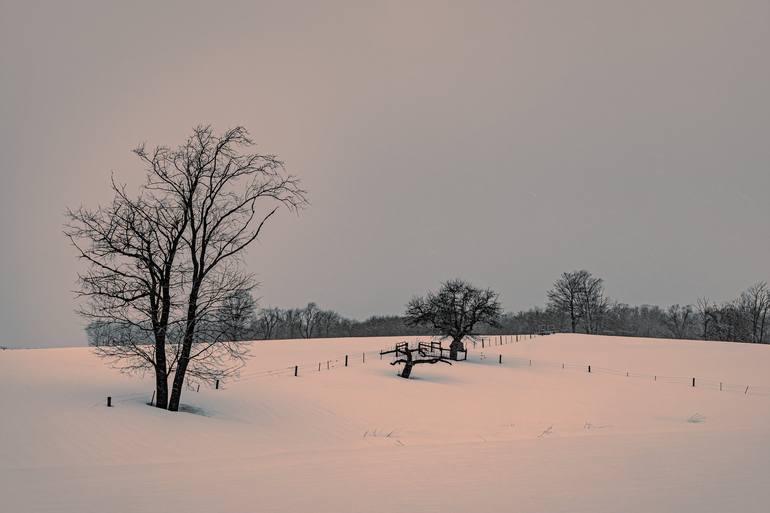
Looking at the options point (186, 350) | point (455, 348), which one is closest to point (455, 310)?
point (455, 348)

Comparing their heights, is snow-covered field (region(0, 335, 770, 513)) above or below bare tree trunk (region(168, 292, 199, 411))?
below

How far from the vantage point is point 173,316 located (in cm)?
1934

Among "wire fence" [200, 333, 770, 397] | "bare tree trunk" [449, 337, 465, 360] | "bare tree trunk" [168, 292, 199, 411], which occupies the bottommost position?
"wire fence" [200, 333, 770, 397]

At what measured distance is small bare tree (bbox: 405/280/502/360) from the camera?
163 ft

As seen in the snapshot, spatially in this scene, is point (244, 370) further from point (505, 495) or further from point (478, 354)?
point (505, 495)

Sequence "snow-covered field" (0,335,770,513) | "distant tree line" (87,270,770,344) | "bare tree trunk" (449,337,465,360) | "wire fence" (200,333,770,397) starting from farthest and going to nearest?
"distant tree line" (87,270,770,344) → "bare tree trunk" (449,337,465,360) → "wire fence" (200,333,770,397) → "snow-covered field" (0,335,770,513)

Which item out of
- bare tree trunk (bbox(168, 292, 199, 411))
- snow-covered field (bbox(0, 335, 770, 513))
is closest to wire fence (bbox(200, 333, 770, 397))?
snow-covered field (bbox(0, 335, 770, 513))

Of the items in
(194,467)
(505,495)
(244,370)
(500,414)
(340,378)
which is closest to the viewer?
(505,495)

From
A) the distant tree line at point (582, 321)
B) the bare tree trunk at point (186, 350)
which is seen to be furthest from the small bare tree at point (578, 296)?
the bare tree trunk at point (186, 350)

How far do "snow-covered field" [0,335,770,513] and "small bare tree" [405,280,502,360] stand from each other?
580 inches

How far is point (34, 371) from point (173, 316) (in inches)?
556

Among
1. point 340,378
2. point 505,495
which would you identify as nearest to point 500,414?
point 340,378

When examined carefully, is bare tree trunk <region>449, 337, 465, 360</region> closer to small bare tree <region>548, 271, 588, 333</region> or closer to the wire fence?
the wire fence

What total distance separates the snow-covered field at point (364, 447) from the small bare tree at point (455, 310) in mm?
14727
